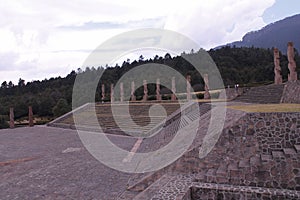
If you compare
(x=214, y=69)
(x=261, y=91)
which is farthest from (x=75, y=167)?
(x=214, y=69)

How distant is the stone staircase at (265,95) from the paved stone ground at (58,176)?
210 inches

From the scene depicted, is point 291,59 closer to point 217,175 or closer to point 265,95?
point 265,95

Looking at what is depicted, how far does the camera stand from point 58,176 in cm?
652

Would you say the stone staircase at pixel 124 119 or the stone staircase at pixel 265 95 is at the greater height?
the stone staircase at pixel 265 95

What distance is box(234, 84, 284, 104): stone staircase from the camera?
1007 cm

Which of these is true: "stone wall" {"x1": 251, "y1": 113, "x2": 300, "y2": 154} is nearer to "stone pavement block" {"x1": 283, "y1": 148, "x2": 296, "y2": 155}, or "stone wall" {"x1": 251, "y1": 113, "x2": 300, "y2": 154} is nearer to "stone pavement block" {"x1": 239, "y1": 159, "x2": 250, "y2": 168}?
"stone pavement block" {"x1": 283, "y1": 148, "x2": 296, "y2": 155}

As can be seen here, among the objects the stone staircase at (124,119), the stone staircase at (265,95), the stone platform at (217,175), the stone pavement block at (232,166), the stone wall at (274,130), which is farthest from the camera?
the stone staircase at (124,119)

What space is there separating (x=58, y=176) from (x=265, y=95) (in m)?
8.52

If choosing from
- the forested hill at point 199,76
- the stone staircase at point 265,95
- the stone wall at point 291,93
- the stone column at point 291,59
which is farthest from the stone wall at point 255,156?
the forested hill at point 199,76

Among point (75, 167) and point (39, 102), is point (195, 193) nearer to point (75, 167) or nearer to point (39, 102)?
point (75, 167)

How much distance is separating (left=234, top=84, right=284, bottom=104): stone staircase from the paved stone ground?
17.5 ft

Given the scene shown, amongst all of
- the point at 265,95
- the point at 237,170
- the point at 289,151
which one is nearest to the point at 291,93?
the point at 265,95

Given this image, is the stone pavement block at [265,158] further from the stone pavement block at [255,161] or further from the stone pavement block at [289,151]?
the stone pavement block at [289,151]

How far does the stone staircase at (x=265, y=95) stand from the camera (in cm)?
1007
